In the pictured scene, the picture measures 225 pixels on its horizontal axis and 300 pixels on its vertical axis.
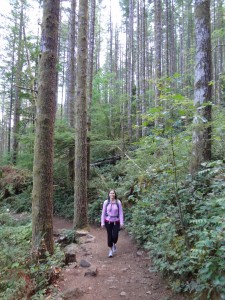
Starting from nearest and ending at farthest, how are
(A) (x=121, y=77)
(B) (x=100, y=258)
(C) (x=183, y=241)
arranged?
(C) (x=183, y=241) < (B) (x=100, y=258) < (A) (x=121, y=77)

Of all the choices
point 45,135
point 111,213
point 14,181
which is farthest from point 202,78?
point 14,181

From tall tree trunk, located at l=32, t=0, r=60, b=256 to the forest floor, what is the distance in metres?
0.85

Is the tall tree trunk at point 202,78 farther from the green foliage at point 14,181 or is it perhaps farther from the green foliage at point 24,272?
the green foliage at point 14,181

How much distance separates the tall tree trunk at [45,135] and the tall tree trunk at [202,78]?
3.21m

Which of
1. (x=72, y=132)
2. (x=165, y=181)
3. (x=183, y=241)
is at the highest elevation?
(x=72, y=132)

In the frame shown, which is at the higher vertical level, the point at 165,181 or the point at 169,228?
the point at 165,181

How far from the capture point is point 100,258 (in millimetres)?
6199

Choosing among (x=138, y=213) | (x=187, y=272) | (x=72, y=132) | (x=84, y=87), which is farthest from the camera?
(x=72, y=132)

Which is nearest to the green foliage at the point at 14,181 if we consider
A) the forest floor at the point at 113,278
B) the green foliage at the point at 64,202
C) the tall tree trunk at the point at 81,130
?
the green foliage at the point at 64,202

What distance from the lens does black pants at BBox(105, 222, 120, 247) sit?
6383 mm

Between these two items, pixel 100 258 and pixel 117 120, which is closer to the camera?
pixel 100 258

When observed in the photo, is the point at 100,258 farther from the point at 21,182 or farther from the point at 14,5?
the point at 14,5

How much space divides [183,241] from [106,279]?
1.80 metres

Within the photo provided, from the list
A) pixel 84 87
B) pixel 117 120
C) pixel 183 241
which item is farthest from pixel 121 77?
pixel 183 241
